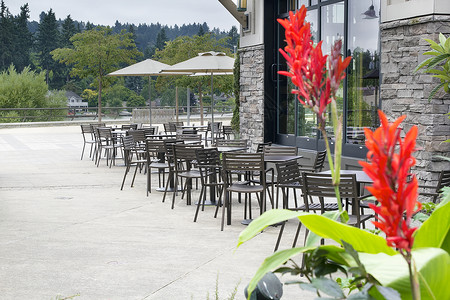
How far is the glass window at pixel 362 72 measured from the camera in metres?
9.58

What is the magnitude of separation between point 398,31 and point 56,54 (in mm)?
26652

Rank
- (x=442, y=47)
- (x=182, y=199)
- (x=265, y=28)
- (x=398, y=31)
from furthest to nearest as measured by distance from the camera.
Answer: (x=265, y=28) → (x=182, y=199) → (x=398, y=31) → (x=442, y=47)

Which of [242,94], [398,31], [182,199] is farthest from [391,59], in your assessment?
[242,94]

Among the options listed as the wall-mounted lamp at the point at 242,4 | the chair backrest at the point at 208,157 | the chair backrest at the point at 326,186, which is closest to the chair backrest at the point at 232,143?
the chair backrest at the point at 208,157

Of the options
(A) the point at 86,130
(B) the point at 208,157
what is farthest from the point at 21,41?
(B) the point at 208,157

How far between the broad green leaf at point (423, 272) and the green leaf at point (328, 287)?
4.0 inches

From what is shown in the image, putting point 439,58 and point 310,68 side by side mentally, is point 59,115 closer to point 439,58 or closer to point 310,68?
point 439,58

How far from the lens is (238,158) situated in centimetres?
724

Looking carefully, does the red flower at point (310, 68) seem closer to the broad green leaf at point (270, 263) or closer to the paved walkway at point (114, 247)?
the broad green leaf at point (270, 263)

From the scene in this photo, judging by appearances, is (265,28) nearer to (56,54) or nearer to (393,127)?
(393,127)

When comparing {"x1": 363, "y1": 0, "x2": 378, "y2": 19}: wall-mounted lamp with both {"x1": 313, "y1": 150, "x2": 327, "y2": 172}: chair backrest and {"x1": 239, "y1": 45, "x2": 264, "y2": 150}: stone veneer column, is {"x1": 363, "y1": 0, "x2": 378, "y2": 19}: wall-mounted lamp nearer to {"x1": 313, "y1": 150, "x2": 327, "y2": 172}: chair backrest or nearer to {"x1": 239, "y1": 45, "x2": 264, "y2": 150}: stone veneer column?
{"x1": 313, "y1": 150, "x2": 327, "y2": 172}: chair backrest

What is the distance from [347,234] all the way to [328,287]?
27 centimetres

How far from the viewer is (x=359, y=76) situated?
10.0 metres

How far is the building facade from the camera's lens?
25.8 feet
